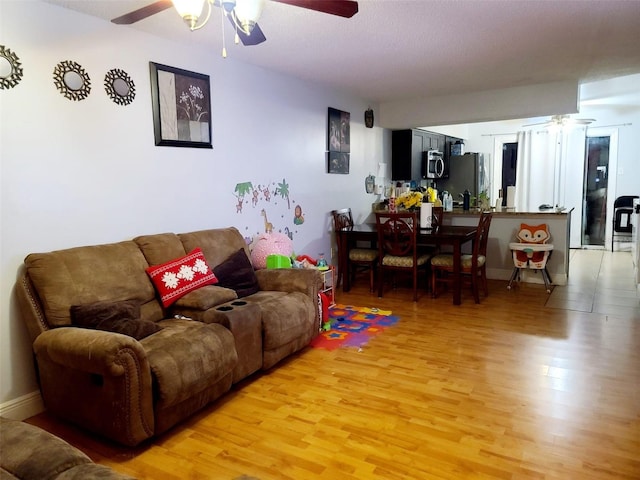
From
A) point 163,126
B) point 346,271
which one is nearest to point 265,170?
point 163,126

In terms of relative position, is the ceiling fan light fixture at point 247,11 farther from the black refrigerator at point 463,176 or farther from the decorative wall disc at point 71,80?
the black refrigerator at point 463,176

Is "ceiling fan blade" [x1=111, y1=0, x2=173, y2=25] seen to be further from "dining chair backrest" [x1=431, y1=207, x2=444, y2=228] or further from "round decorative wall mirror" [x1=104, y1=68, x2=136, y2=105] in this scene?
"dining chair backrest" [x1=431, y1=207, x2=444, y2=228]

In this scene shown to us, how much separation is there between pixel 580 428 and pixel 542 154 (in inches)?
Result: 270

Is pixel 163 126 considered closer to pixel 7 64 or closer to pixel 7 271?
pixel 7 64

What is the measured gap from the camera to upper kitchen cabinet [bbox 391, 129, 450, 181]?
6.50 metres

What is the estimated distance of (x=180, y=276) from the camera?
2982 millimetres

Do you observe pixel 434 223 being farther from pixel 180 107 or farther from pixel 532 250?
pixel 180 107

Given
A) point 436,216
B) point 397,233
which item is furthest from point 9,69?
point 436,216

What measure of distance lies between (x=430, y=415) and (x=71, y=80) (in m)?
2.86

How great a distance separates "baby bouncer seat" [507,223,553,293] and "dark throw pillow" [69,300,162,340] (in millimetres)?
4114

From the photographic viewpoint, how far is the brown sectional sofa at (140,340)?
2080 mm

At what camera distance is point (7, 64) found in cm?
240

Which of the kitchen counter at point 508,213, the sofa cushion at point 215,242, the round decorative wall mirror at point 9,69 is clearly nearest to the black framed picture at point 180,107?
the sofa cushion at point 215,242

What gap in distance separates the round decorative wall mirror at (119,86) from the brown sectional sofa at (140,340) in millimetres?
941
